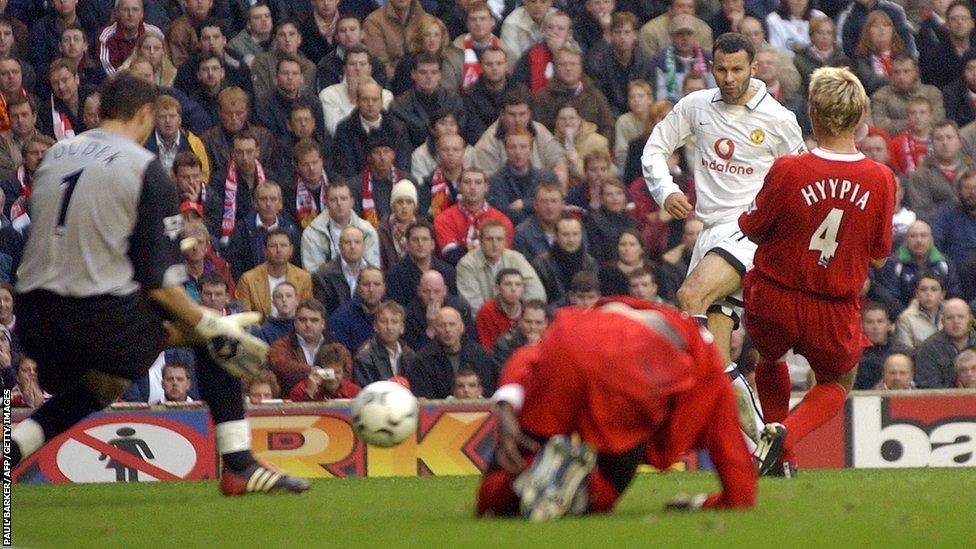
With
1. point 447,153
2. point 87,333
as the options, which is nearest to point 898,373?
point 447,153

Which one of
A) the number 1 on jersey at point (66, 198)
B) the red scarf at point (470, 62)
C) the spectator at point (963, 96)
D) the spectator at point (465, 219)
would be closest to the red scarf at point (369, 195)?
the spectator at point (465, 219)

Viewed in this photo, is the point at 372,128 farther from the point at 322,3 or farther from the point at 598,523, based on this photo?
the point at 598,523

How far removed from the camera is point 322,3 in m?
16.4

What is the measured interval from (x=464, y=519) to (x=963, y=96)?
34.8 ft

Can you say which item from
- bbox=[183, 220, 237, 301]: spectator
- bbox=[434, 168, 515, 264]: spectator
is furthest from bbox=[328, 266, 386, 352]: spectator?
bbox=[434, 168, 515, 264]: spectator

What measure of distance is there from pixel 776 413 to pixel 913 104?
682 centimetres

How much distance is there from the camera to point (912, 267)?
569 inches

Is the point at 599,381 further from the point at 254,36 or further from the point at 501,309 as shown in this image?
the point at 254,36

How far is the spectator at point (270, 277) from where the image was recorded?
14.1 meters

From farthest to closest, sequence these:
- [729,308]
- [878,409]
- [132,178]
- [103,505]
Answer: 1. [878,409]
2. [729,308]
3. [103,505]
4. [132,178]

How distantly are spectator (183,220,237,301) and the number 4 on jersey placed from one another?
603cm

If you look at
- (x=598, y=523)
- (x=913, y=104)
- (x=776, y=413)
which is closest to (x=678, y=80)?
(x=913, y=104)

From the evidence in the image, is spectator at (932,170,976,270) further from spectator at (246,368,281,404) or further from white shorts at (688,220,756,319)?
spectator at (246,368,281,404)

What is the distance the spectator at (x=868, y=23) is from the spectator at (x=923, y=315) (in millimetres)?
3546
